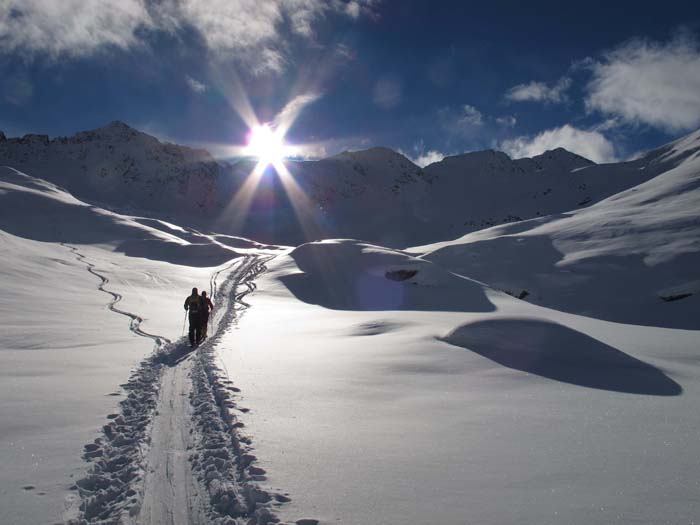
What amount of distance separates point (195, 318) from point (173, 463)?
785cm

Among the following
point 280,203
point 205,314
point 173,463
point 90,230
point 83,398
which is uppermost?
point 280,203

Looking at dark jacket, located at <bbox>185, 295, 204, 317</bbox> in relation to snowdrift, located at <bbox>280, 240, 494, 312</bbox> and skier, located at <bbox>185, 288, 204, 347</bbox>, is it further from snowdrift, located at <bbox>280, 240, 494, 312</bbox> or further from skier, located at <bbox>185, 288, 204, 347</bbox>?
snowdrift, located at <bbox>280, 240, 494, 312</bbox>

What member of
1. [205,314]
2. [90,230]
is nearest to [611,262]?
[205,314]

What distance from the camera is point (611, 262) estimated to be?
113 feet

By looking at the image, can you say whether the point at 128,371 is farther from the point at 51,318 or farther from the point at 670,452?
the point at 670,452

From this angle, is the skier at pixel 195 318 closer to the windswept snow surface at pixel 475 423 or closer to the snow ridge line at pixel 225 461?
the windswept snow surface at pixel 475 423

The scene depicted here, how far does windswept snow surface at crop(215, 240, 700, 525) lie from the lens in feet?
12.0

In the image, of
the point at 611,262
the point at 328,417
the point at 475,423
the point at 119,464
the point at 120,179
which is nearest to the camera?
the point at 119,464

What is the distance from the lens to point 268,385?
7.38 m

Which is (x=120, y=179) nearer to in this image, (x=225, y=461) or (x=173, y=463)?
(x=173, y=463)

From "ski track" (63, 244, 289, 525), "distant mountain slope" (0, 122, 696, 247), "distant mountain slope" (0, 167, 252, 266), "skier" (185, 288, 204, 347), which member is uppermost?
"distant mountain slope" (0, 122, 696, 247)

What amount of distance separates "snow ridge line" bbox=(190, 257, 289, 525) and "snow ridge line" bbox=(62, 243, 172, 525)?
2.01ft

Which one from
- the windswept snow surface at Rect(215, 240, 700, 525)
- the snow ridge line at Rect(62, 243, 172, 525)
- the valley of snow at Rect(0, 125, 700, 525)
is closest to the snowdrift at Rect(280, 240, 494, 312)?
the valley of snow at Rect(0, 125, 700, 525)

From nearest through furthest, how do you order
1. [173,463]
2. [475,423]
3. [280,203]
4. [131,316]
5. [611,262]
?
[173,463]
[475,423]
[131,316]
[611,262]
[280,203]
